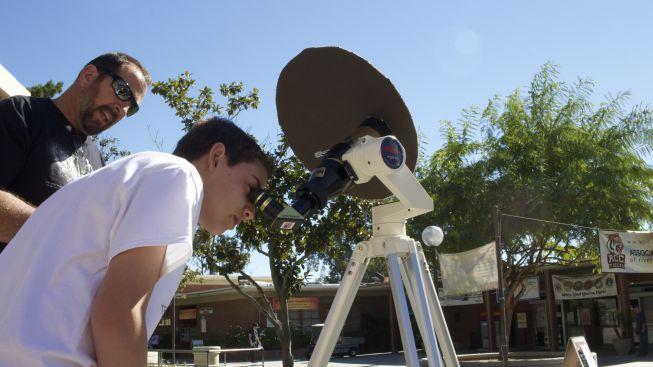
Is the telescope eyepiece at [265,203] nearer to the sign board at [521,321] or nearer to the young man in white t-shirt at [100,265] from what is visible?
the young man in white t-shirt at [100,265]

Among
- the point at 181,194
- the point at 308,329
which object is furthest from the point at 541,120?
the point at 181,194

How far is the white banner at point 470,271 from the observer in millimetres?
16688

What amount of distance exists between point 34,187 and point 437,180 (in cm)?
1991

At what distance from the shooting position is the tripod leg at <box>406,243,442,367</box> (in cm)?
275

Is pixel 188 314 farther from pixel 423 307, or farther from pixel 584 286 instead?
pixel 423 307

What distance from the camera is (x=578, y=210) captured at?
19.8m

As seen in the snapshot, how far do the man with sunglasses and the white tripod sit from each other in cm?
105

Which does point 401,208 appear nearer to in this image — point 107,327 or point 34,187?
point 34,187

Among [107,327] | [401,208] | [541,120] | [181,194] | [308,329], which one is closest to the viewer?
[107,327]

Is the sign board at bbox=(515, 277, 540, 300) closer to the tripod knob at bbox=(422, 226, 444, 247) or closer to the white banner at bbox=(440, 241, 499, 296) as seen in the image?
the white banner at bbox=(440, 241, 499, 296)

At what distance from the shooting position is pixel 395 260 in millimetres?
3059

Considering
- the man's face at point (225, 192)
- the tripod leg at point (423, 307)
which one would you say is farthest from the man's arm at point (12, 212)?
the tripod leg at point (423, 307)

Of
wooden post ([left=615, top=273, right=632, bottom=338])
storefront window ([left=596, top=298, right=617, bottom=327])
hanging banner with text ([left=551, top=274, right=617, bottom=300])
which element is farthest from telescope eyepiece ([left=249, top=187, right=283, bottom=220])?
storefront window ([left=596, top=298, right=617, bottom=327])

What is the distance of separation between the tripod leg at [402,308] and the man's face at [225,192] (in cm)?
140
